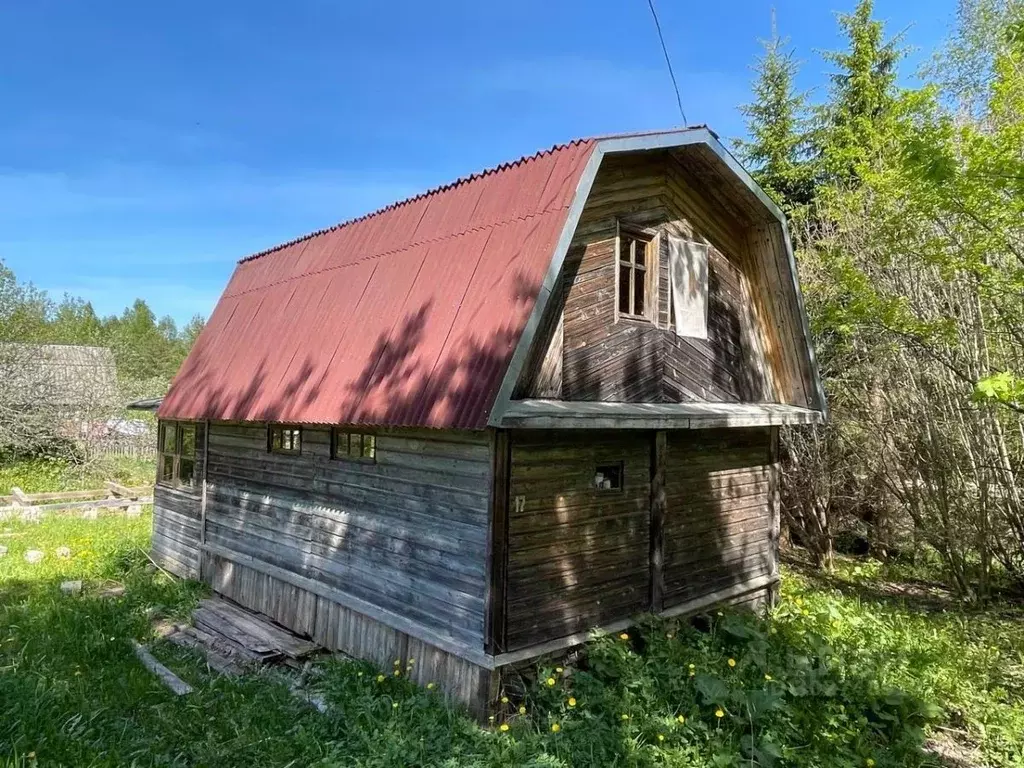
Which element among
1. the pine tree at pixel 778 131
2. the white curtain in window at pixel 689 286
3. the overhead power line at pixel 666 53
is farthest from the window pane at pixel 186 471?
the pine tree at pixel 778 131

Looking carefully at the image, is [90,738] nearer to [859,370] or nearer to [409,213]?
[409,213]

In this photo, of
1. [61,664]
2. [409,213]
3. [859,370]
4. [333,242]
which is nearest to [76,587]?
[61,664]

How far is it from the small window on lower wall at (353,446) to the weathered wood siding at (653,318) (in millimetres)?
2170

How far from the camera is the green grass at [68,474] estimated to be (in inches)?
808

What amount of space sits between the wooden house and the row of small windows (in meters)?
0.03

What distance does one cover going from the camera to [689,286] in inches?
308

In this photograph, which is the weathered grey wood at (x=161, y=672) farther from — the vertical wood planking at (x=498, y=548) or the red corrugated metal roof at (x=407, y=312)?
the vertical wood planking at (x=498, y=548)

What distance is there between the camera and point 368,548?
7090 mm

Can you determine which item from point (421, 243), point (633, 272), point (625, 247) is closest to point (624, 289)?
point (633, 272)

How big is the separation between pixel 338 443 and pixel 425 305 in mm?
2245

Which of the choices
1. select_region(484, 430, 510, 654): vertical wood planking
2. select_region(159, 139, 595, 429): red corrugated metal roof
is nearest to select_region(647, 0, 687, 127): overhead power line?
select_region(159, 139, 595, 429): red corrugated metal roof

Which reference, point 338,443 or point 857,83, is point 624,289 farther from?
point 857,83

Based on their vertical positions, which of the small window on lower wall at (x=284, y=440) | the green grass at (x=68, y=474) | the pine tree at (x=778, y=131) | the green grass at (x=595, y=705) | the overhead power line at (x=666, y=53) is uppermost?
the pine tree at (x=778, y=131)

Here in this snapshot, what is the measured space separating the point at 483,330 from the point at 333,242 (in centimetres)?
475
